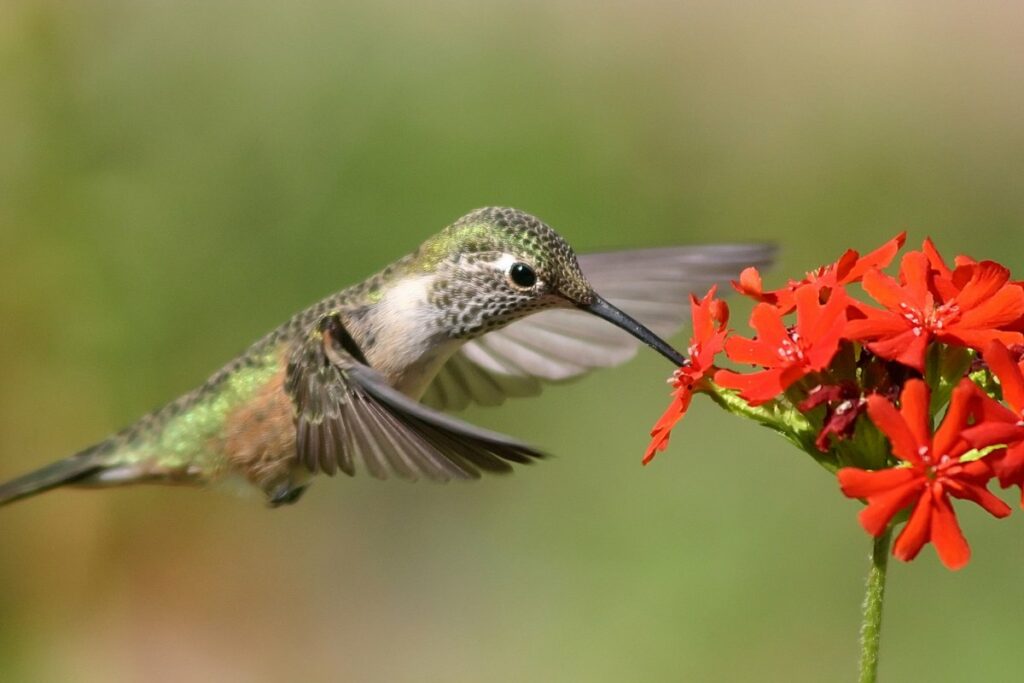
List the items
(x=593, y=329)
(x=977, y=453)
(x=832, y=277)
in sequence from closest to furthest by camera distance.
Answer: (x=977, y=453) < (x=832, y=277) < (x=593, y=329)

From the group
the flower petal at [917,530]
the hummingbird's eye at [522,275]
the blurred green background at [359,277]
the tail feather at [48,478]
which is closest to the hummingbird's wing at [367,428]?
the hummingbird's eye at [522,275]

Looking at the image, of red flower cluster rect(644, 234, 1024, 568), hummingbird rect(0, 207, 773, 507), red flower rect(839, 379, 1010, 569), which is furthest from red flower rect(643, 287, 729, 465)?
red flower rect(839, 379, 1010, 569)

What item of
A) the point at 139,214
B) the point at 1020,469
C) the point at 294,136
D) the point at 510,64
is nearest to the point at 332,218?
the point at 294,136

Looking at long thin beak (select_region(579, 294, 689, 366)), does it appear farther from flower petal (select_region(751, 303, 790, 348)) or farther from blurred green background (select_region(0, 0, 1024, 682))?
blurred green background (select_region(0, 0, 1024, 682))

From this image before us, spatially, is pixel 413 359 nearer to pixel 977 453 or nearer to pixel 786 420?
pixel 786 420

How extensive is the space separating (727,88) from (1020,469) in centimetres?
466

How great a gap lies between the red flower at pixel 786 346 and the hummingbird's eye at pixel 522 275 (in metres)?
0.62

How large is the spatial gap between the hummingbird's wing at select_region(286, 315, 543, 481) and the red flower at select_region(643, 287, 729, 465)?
0.21 meters

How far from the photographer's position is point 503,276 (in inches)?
85.3

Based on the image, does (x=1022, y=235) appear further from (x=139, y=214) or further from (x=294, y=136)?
(x=139, y=214)

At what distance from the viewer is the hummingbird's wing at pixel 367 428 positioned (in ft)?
5.17

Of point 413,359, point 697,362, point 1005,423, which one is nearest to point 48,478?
point 413,359

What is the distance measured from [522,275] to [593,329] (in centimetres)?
46

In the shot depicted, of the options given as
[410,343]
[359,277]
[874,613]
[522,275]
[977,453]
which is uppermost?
[359,277]
